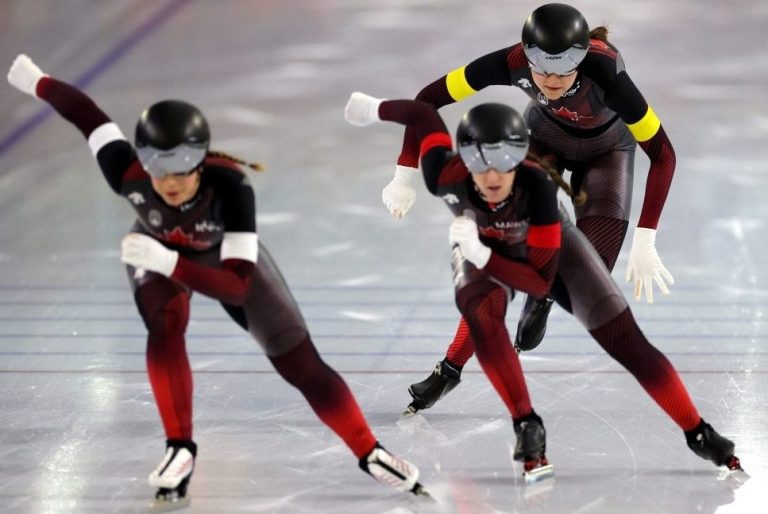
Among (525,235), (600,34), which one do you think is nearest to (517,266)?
(525,235)

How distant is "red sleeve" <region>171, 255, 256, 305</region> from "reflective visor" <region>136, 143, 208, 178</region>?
0.95 feet

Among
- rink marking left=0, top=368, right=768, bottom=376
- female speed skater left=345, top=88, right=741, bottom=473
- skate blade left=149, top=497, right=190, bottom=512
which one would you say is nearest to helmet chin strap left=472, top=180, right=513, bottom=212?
female speed skater left=345, top=88, right=741, bottom=473

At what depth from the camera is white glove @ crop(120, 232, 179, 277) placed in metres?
3.87

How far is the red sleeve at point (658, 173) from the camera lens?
5.06m

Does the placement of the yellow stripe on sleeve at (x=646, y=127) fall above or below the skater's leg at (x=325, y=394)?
above

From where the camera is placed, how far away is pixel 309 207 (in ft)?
27.0

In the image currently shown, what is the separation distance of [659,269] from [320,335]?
2032mm

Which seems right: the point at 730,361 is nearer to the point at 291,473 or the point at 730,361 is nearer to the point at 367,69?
the point at 291,473

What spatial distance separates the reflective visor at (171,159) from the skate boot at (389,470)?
1.20 metres

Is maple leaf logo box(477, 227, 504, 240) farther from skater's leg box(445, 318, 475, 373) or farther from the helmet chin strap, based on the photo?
skater's leg box(445, 318, 475, 373)

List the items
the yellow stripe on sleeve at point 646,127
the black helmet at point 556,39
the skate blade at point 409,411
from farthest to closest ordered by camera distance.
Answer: the skate blade at point 409,411 → the yellow stripe on sleeve at point 646,127 → the black helmet at point 556,39

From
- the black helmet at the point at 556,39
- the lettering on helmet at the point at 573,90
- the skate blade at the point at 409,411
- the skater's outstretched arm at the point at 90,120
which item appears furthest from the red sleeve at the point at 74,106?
the lettering on helmet at the point at 573,90

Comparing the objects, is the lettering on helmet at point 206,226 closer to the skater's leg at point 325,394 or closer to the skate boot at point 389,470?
the skater's leg at point 325,394

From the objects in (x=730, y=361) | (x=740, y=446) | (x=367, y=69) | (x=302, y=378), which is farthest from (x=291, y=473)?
(x=367, y=69)
